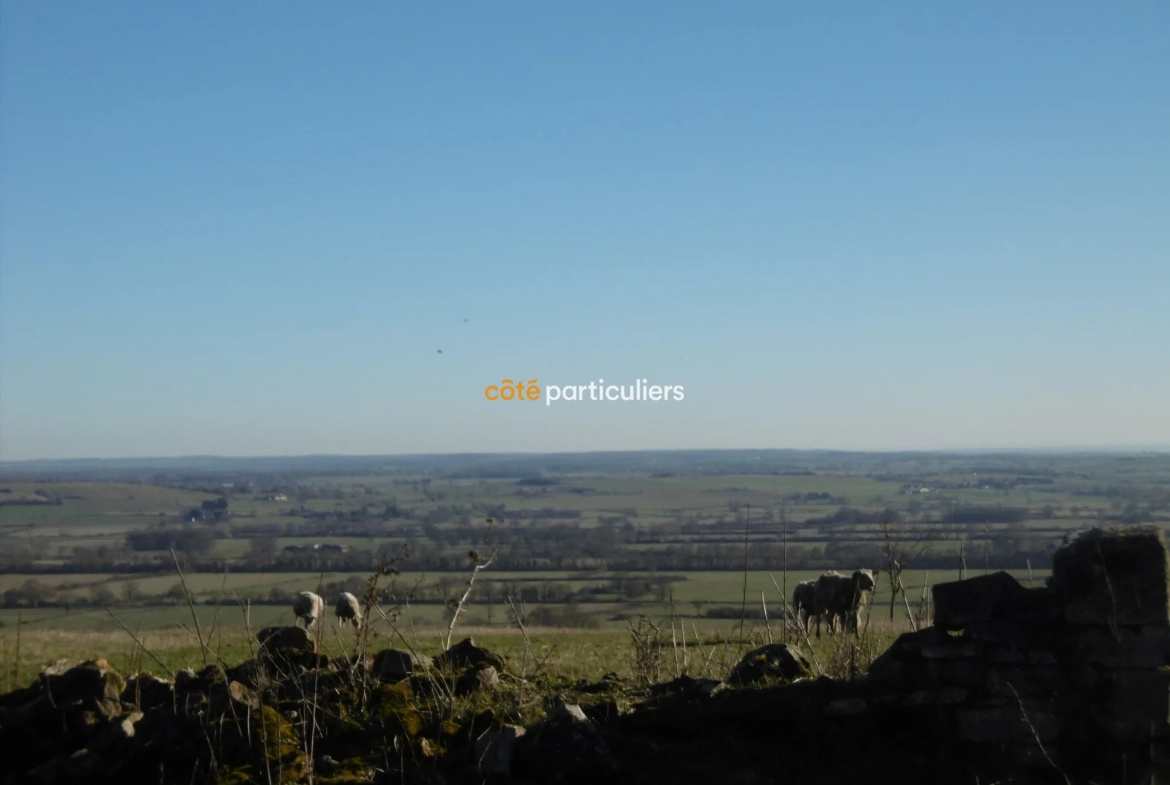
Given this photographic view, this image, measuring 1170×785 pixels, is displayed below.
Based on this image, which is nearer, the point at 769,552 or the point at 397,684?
the point at 397,684

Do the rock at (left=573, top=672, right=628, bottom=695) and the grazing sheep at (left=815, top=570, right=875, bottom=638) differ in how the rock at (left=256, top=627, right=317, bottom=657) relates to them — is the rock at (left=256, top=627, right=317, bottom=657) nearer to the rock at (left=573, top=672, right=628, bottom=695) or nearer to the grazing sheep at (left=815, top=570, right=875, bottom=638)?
the rock at (left=573, top=672, right=628, bottom=695)

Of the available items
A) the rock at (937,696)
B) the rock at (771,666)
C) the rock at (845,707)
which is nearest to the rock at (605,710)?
the rock at (771,666)

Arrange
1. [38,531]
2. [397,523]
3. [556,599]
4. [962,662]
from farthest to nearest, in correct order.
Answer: [397,523], [38,531], [556,599], [962,662]

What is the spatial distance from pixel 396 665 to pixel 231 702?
1.90m

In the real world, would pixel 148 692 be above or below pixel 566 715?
below

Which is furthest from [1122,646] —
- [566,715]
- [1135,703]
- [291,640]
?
[291,640]

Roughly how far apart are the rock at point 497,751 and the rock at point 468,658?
1.94m

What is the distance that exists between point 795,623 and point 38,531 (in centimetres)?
6172

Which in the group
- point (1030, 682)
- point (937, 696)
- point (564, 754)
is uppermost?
point (1030, 682)

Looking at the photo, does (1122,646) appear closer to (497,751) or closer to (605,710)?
(605,710)

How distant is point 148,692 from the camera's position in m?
10.2

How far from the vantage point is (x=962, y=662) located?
8352mm

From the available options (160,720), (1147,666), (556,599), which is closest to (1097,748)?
(1147,666)

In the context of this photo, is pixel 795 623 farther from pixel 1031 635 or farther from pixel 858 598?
pixel 858 598
